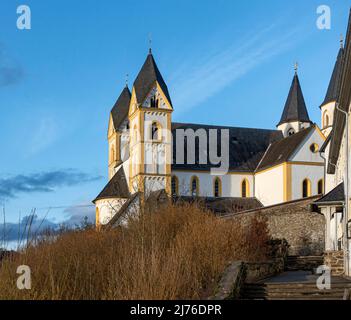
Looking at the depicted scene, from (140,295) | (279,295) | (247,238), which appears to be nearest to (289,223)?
(247,238)

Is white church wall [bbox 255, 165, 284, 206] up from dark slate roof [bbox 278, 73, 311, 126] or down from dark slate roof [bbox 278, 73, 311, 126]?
down

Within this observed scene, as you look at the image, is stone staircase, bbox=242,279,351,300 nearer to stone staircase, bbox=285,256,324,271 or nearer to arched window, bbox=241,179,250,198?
stone staircase, bbox=285,256,324,271

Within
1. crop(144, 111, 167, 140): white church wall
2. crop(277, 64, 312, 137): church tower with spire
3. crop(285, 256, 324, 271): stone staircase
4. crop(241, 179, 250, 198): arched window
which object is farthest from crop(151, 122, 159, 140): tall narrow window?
crop(285, 256, 324, 271): stone staircase

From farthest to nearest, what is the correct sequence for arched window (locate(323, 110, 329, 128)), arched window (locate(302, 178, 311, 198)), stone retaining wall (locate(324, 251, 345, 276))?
1. arched window (locate(323, 110, 329, 128))
2. arched window (locate(302, 178, 311, 198))
3. stone retaining wall (locate(324, 251, 345, 276))

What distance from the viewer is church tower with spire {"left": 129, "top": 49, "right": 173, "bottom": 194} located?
52.4 meters

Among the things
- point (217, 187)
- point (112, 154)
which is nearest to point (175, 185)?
point (217, 187)

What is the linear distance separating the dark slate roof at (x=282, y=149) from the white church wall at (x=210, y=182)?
7.09 feet

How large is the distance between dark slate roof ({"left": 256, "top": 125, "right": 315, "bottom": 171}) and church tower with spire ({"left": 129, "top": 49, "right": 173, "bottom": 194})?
361 inches

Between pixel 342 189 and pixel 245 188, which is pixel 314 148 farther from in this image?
pixel 342 189

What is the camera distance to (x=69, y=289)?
33.6 feet

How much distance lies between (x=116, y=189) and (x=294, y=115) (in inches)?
790

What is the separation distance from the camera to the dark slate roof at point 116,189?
2169 inches

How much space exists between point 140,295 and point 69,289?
4.81ft

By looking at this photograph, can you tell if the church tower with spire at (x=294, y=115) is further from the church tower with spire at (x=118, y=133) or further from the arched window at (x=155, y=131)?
the church tower with spire at (x=118, y=133)
